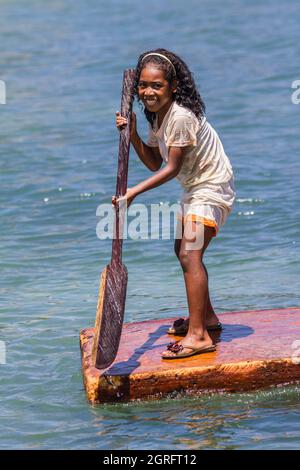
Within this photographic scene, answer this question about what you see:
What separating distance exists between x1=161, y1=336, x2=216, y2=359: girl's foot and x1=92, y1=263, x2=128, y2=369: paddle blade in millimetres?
270

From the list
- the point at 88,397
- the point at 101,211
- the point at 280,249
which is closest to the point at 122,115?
the point at 88,397

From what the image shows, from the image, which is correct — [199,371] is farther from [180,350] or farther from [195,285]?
[195,285]

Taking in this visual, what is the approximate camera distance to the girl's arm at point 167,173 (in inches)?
204

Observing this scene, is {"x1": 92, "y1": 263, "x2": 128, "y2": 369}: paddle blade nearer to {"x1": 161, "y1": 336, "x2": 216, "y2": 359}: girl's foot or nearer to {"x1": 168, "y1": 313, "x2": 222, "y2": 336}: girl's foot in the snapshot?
{"x1": 161, "y1": 336, "x2": 216, "y2": 359}: girl's foot

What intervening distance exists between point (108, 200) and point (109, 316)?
4556mm

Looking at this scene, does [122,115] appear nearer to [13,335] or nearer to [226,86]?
[13,335]

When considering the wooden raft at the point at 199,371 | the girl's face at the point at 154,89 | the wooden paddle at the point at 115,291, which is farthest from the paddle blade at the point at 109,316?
the girl's face at the point at 154,89

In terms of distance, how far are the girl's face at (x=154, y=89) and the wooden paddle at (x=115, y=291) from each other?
0.24ft

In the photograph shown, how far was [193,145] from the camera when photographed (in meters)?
5.32

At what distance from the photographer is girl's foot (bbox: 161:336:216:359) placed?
542 cm

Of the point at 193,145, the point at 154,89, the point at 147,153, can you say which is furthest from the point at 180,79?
the point at 147,153

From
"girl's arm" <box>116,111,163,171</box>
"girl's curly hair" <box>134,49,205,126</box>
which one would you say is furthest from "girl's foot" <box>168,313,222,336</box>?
"girl's curly hair" <box>134,49,205,126</box>
